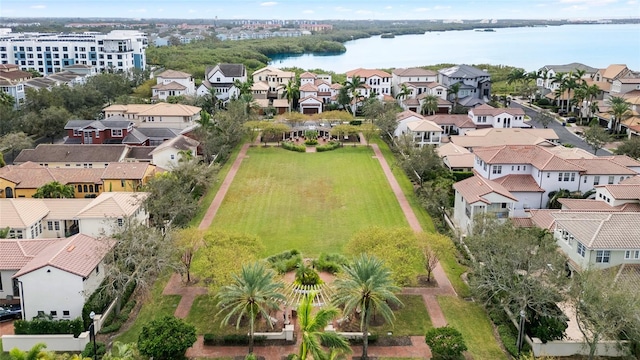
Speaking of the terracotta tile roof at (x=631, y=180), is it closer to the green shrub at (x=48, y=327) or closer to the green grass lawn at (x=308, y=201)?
the green grass lawn at (x=308, y=201)

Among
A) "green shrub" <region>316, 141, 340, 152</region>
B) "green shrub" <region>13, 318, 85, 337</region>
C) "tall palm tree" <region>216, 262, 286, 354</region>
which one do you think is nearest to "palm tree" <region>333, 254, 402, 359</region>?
"tall palm tree" <region>216, 262, 286, 354</region>

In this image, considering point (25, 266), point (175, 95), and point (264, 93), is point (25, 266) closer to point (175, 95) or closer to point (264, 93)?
point (175, 95)

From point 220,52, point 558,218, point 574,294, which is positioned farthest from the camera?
point 220,52

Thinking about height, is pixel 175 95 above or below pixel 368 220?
above

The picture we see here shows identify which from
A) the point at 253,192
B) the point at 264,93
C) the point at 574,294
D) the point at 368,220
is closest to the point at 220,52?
the point at 264,93

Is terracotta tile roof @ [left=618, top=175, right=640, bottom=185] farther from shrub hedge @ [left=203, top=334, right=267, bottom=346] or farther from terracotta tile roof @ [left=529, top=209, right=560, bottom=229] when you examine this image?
shrub hedge @ [left=203, top=334, right=267, bottom=346]
